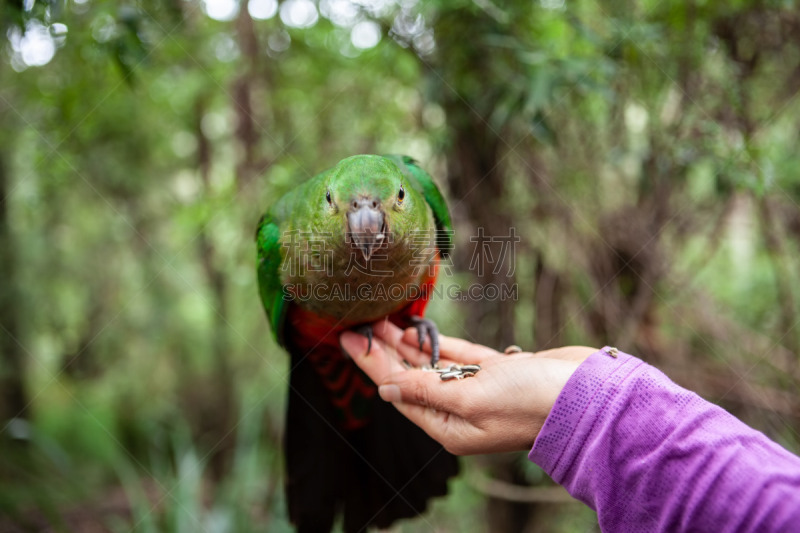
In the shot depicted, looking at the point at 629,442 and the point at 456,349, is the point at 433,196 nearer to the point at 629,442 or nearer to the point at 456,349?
the point at 456,349

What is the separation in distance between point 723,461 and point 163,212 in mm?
6133

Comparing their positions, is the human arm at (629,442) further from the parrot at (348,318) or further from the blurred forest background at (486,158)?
the blurred forest background at (486,158)

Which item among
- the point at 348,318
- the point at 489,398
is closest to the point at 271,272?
the point at 348,318

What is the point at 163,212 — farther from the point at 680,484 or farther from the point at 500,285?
the point at 680,484

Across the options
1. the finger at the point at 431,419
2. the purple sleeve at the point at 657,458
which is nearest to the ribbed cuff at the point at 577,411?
the purple sleeve at the point at 657,458

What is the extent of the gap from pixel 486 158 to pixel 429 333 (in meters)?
1.42

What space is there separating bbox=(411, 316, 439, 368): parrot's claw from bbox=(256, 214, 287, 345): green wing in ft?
2.53

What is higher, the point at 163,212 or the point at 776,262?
the point at 163,212

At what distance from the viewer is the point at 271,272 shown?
2561 mm

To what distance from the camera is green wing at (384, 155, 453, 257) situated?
2.54m

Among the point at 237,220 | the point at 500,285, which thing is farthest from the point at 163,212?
the point at 500,285

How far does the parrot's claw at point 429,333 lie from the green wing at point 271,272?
0.77 meters

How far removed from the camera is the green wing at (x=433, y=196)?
2.54m

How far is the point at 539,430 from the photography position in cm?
167
